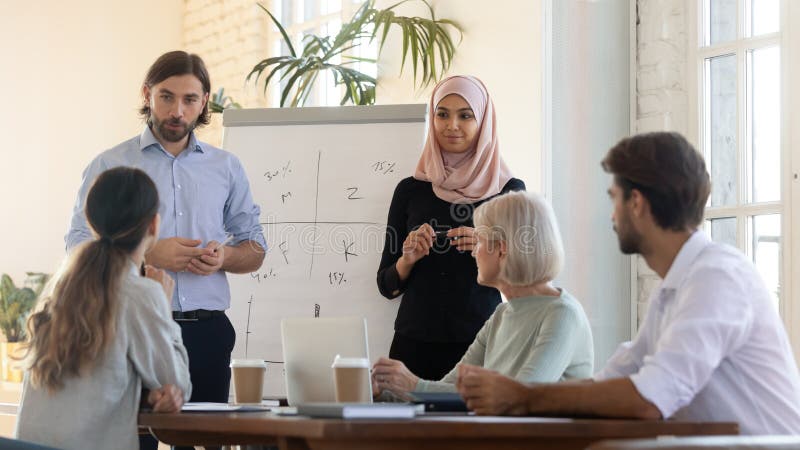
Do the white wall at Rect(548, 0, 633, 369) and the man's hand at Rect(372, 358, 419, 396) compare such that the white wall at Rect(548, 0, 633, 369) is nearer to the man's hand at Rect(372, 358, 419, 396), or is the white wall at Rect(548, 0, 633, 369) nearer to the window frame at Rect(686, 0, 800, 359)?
the window frame at Rect(686, 0, 800, 359)

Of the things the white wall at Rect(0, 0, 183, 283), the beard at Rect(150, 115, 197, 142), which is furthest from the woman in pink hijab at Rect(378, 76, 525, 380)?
the white wall at Rect(0, 0, 183, 283)

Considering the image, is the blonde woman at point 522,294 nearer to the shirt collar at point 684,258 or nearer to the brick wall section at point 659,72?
the shirt collar at point 684,258

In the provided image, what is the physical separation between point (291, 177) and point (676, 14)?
4.87 feet

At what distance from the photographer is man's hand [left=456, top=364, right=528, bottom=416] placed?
1830 mm

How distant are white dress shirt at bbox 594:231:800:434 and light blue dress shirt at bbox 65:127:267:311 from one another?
60.2 inches

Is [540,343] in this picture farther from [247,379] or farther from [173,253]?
[173,253]

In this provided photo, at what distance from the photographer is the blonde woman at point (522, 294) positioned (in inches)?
95.3

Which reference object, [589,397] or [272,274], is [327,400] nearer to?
[589,397]

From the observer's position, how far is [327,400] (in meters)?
2.32

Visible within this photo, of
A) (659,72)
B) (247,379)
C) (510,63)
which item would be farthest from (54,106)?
(247,379)

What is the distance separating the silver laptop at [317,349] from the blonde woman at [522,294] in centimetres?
18

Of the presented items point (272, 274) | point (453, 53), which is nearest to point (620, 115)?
point (453, 53)

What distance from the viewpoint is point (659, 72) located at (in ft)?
13.1

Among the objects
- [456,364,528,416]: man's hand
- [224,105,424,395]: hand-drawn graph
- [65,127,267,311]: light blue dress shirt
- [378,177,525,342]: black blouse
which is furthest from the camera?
[224,105,424,395]: hand-drawn graph
